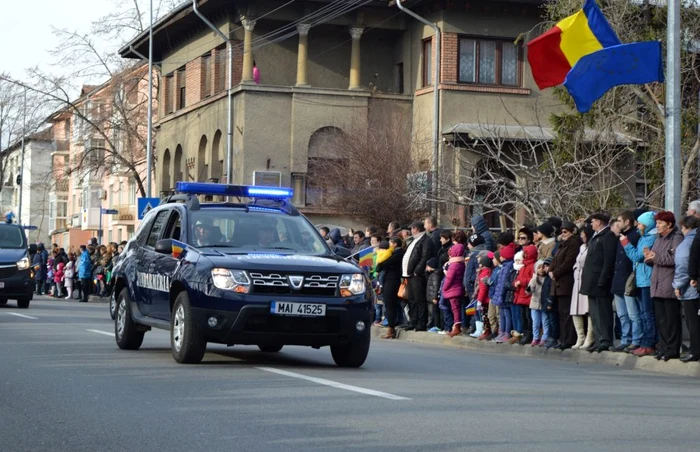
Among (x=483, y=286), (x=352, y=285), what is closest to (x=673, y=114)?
(x=483, y=286)

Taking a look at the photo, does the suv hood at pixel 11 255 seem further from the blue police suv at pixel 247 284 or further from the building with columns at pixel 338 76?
the blue police suv at pixel 247 284

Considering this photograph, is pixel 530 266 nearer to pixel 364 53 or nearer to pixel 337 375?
pixel 337 375

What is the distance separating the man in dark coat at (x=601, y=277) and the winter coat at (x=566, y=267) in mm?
629

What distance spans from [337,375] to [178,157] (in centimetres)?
3968

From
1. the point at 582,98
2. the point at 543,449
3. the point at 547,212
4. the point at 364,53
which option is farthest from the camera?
the point at 364,53

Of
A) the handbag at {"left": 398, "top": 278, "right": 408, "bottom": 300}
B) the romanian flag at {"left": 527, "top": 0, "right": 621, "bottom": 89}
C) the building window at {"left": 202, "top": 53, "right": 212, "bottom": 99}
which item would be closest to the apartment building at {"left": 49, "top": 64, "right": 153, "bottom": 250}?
the building window at {"left": 202, "top": 53, "right": 212, "bottom": 99}

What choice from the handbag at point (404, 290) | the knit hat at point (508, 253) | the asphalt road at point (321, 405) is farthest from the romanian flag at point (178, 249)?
the handbag at point (404, 290)

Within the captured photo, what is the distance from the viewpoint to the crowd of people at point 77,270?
140 ft

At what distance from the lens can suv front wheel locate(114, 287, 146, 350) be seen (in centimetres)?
1592

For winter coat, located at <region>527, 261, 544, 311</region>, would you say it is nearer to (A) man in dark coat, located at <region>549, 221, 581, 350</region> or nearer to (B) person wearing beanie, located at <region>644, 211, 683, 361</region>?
(A) man in dark coat, located at <region>549, 221, 581, 350</region>

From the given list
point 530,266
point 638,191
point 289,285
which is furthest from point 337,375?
point 638,191

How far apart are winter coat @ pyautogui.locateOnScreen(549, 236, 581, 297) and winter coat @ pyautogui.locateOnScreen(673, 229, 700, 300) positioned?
110 inches

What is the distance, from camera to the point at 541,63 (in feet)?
68.3

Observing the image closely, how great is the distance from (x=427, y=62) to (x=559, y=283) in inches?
942
